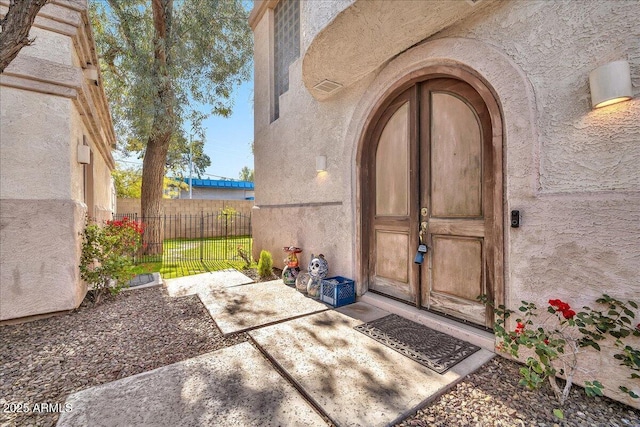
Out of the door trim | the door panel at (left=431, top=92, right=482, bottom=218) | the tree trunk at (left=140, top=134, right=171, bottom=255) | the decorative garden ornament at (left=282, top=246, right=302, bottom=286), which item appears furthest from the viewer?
the tree trunk at (left=140, top=134, right=171, bottom=255)

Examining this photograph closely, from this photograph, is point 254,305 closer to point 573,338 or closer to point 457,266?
point 457,266

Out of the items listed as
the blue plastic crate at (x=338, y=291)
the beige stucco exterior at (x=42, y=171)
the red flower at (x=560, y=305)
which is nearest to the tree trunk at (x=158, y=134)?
the beige stucco exterior at (x=42, y=171)

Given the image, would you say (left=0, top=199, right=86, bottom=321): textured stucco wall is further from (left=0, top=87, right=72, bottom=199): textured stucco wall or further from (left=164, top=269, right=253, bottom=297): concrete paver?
(left=164, top=269, right=253, bottom=297): concrete paver

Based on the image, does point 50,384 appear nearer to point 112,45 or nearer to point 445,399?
point 445,399

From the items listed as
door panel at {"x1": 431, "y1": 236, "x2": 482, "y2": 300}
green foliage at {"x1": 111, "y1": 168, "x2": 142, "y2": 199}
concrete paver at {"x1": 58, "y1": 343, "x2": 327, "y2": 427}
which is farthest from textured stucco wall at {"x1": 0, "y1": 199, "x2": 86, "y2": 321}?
green foliage at {"x1": 111, "y1": 168, "x2": 142, "y2": 199}

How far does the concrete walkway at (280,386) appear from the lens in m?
1.98

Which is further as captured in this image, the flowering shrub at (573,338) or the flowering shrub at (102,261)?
the flowering shrub at (102,261)

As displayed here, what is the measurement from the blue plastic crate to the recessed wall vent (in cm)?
343

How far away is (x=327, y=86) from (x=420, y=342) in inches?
166

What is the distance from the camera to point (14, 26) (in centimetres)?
237

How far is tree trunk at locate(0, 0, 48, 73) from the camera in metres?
2.34

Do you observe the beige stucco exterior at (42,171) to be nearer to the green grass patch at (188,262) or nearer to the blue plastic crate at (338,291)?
the green grass patch at (188,262)

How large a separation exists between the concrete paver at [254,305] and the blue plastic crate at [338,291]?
0.53 feet

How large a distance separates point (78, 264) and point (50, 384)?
2307 mm
